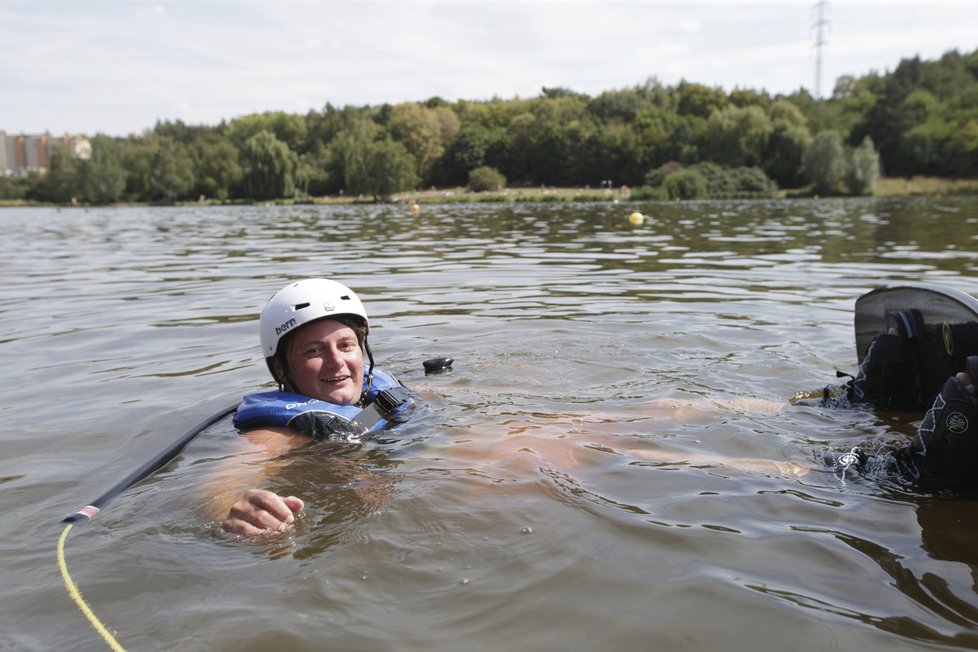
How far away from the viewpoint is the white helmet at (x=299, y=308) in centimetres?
438

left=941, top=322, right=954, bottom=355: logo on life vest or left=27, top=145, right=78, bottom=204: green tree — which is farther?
left=27, top=145, right=78, bottom=204: green tree

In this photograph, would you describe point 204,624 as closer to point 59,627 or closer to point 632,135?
point 59,627

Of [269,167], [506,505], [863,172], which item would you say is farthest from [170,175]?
[506,505]

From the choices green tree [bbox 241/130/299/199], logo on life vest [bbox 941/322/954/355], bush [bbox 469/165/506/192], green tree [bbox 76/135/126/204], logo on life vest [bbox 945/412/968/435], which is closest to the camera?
logo on life vest [bbox 945/412/968/435]

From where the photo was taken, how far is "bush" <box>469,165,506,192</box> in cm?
10606

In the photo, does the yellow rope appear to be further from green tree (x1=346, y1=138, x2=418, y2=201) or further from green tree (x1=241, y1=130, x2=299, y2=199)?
green tree (x1=241, y1=130, x2=299, y2=199)

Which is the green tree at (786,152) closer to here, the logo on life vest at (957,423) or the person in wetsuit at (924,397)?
the person in wetsuit at (924,397)

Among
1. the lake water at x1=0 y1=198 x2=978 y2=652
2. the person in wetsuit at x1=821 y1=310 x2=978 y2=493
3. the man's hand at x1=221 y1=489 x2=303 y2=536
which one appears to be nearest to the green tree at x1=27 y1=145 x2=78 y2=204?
the lake water at x1=0 y1=198 x2=978 y2=652

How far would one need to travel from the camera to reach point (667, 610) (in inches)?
102

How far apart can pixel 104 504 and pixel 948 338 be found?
4.75 meters

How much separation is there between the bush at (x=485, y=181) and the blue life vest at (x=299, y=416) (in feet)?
336

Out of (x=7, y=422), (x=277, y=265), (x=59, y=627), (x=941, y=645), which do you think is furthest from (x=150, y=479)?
(x=277, y=265)

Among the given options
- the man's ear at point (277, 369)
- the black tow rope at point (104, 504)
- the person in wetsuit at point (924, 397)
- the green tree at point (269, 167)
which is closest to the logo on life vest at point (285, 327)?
the man's ear at point (277, 369)

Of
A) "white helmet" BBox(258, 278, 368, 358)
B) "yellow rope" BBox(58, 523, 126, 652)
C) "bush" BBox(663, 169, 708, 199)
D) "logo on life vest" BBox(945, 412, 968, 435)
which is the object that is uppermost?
"bush" BBox(663, 169, 708, 199)
